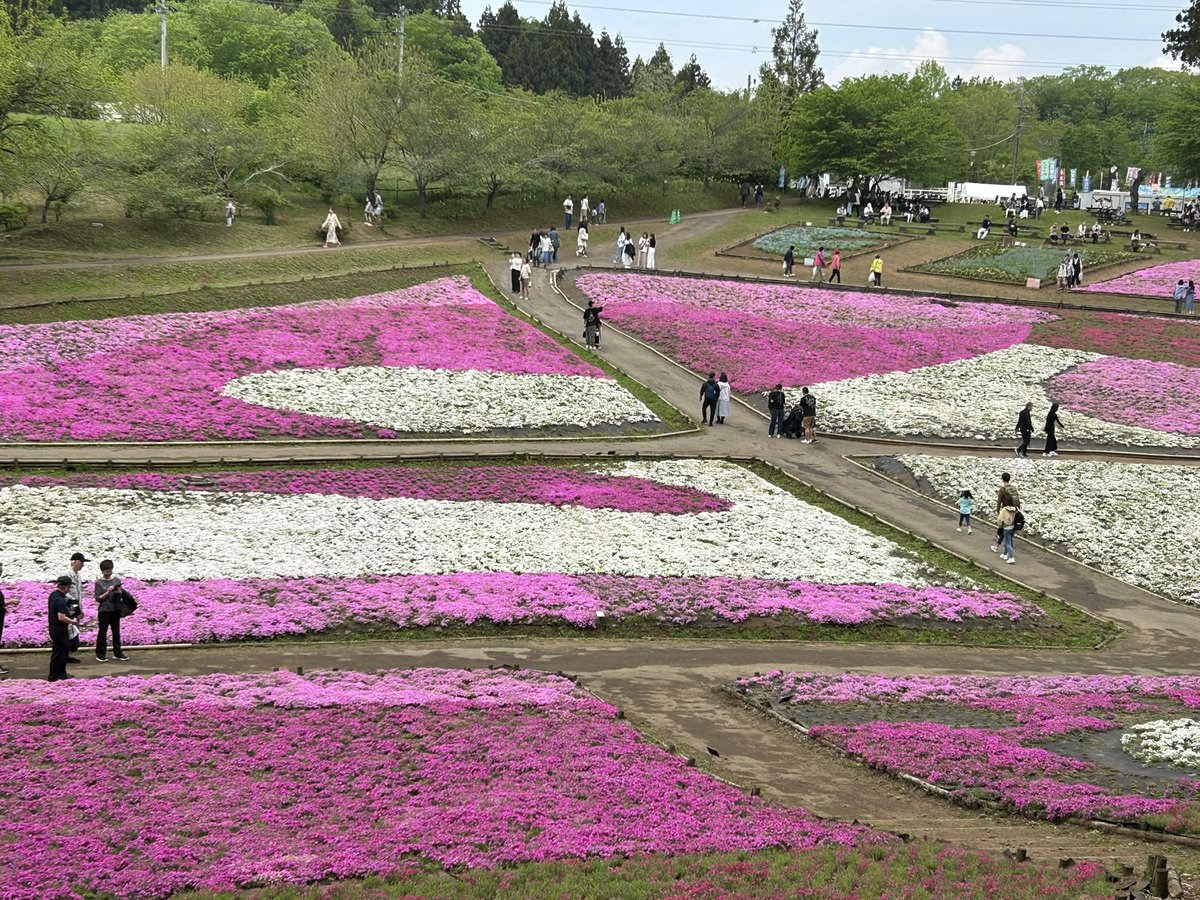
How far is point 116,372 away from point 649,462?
65.1 ft

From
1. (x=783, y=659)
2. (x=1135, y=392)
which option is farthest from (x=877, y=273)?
(x=783, y=659)

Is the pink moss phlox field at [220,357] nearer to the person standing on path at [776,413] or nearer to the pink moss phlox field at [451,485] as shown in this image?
the pink moss phlox field at [451,485]

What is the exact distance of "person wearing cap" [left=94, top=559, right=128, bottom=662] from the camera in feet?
78.2

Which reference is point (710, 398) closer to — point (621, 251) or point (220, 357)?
point (220, 357)

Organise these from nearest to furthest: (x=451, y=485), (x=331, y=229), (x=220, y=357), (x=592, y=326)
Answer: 1. (x=451, y=485)
2. (x=220, y=357)
3. (x=592, y=326)
4. (x=331, y=229)

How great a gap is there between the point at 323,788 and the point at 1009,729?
1259 cm

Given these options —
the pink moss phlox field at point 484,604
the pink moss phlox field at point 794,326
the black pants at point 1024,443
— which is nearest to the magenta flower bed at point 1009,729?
the pink moss phlox field at point 484,604

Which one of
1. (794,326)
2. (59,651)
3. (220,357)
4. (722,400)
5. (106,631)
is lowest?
(106,631)

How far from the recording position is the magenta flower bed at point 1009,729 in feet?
64.7

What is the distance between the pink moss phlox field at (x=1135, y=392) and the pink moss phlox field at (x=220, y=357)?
68.3ft

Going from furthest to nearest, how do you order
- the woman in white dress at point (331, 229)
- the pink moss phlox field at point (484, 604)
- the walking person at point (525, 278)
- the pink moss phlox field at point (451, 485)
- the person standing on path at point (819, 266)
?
the person standing on path at point (819, 266) → the woman in white dress at point (331, 229) → the walking person at point (525, 278) → the pink moss phlox field at point (451, 485) → the pink moss phlox field at point (484, 604)

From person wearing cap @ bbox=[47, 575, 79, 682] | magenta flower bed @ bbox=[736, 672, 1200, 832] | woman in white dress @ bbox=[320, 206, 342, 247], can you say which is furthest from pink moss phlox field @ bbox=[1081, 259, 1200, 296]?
person wearing cap @ bbox=[47, 575, 79, 682]

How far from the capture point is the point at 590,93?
150 metres

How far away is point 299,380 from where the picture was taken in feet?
153
